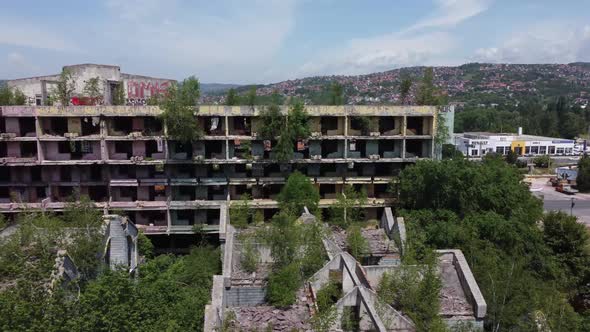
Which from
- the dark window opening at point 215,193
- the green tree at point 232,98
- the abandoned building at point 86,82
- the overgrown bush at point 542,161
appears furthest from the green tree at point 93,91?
the overgrown bush at point 542,161

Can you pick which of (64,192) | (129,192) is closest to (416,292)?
(129,192)

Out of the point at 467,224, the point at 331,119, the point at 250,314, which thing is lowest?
the point at 250,314

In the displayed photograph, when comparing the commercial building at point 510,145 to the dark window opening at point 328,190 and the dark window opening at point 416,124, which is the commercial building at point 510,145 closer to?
the dark window opening at point 416,124

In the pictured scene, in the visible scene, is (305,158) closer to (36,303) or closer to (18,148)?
(18,148)

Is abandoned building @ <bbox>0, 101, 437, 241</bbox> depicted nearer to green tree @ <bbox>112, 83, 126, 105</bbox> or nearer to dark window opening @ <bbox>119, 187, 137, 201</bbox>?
dark window opening @ <bbox>119, 187, 137, 201</bbox>

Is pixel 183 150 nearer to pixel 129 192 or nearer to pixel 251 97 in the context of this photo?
pixel 129 192

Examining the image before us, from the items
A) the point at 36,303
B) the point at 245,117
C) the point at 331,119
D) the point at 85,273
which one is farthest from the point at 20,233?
the point at 331,119
